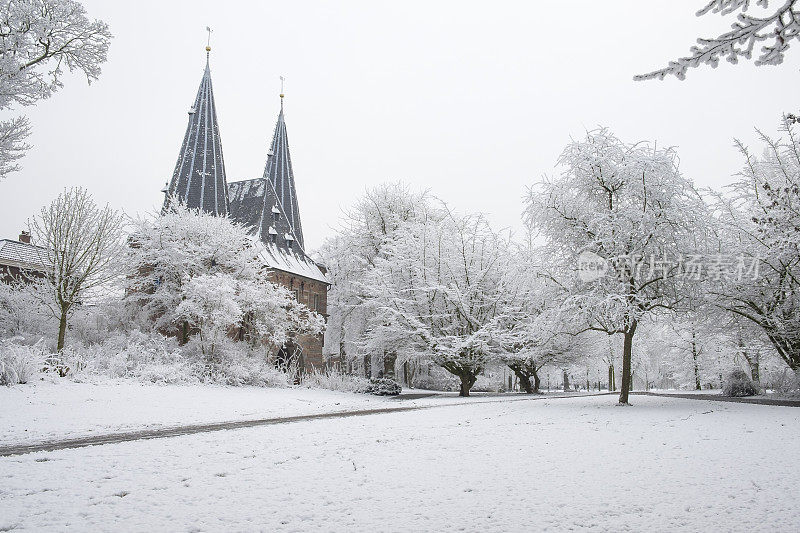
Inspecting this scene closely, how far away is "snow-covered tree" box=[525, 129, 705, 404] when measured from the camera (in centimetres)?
1490

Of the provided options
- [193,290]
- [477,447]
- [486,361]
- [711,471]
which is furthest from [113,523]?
[486,361]

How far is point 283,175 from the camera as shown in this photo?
53.1m

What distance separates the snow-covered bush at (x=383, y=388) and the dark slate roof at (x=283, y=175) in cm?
2878

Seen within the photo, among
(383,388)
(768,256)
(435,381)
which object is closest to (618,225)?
(768,256)

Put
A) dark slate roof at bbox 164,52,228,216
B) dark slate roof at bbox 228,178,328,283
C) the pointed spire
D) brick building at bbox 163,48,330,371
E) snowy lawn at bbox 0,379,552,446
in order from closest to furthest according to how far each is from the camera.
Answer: snowy lawn at bbox 0,379,552,446 → dark slate roof at bbox 164,52,228,216 → brick building at bbox 163,48,330,371 → dark slate roof at bbox 228,178,328,283 → the pointed spire

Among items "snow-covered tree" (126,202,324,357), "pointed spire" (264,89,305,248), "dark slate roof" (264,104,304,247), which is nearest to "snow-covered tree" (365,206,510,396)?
"snow-covered tree" (126,202,324,357)

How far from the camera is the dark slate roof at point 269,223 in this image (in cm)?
4256

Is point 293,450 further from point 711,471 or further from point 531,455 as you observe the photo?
point 711,471

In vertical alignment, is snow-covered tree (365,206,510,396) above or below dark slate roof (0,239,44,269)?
below

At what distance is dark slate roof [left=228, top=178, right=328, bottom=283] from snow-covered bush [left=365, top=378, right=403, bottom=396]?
64.7ft

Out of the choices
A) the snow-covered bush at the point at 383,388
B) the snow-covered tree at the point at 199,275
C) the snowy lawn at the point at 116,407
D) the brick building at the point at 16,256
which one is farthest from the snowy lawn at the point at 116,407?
the brick building at the point at 16,256

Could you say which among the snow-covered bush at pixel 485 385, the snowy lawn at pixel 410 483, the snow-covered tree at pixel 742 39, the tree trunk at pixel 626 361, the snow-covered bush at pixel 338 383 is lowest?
the snow-covered bush at pixel 485 385

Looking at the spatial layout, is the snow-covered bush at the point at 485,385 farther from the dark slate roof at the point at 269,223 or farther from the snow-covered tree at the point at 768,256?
the snow-covered tree at the point at 768,256

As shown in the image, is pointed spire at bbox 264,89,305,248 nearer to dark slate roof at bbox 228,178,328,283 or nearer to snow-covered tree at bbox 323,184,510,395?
dark slate roof at bbox 228,178,328,283
